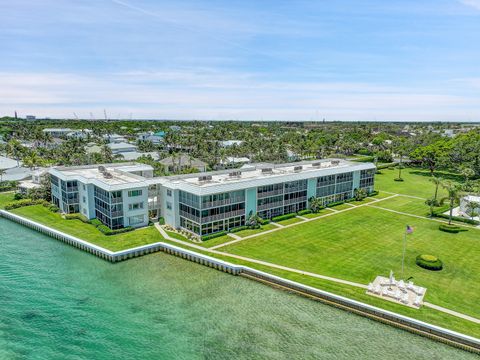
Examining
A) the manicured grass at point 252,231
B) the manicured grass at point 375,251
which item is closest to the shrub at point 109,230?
the manicured grass at point 375,251

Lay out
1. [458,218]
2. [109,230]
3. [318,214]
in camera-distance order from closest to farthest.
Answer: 1. [109,230]
2. [458,218]
3. [318,214]

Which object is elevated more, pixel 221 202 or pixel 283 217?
pixel 221 202

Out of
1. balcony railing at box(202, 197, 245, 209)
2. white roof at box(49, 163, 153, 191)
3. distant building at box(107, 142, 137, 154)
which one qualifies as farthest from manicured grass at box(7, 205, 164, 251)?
distant building at box(107, 142, 137, 154)

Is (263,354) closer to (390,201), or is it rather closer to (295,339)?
(295,339)

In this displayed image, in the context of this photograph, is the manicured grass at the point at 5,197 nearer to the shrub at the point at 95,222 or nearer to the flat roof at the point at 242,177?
the shrub at the point at 95,222

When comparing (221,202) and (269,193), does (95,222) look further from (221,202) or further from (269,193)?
(269,193)

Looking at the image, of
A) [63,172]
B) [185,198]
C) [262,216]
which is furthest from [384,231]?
[63,172]

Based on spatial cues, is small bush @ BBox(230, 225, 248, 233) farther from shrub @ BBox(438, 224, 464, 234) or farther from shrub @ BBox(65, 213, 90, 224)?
shrub @ BBox(438, 224, 464, 234)

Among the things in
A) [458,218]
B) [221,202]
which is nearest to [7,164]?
[221,202]
